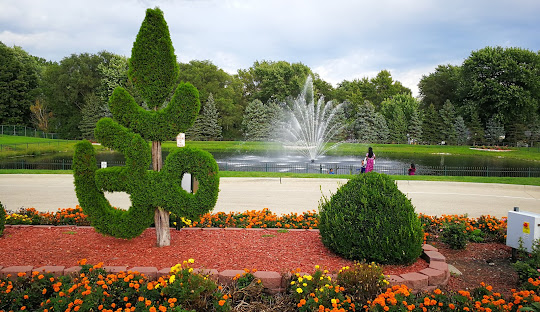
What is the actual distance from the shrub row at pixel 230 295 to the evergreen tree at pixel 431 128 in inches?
2250

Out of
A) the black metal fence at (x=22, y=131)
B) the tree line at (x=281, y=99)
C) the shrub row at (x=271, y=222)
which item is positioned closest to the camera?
the shrub row at (x=271, y=222)

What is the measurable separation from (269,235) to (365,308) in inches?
119

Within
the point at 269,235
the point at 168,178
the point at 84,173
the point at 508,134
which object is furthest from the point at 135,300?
the point at 508,134

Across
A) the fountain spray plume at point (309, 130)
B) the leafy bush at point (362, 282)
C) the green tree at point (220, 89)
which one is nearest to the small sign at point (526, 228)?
the leafy bush at point (362, 282)

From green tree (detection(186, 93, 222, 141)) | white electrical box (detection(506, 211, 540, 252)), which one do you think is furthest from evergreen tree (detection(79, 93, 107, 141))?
white electrical box (detection(506, 211, 540, 252))

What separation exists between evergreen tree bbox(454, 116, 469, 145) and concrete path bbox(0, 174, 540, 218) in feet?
142

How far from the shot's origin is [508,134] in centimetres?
5512

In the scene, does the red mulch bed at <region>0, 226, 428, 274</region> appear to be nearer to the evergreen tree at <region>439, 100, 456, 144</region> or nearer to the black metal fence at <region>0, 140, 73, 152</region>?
the black metal fence at <region>0, 140, 73, 152</region>

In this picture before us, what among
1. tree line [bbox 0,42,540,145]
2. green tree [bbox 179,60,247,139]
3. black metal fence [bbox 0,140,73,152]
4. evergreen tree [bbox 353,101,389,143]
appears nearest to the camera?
black metal fence [bbox 0,140,73,152]

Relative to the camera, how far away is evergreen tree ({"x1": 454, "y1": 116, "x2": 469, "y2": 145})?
2189 inches

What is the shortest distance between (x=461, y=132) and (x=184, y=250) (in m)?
58.0

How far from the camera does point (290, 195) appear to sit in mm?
13820

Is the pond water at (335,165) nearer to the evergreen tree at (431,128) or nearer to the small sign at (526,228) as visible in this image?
the evergreen tree at (431,128)

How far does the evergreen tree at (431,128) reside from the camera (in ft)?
189
